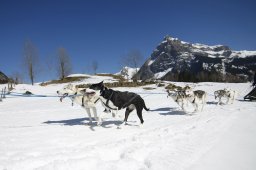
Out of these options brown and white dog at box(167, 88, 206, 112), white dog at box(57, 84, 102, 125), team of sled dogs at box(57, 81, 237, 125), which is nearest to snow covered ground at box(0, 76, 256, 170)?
team of sled dogs at box(57, 81, 237, 125)

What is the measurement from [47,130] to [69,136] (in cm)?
165

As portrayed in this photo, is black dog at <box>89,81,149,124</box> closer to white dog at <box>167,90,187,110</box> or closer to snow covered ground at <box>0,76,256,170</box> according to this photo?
snow covered ground at <box>0,76,256,170</box>

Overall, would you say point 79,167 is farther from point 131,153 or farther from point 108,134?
point 108,134

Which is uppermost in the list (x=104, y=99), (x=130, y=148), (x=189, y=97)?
(x=104, y=99)

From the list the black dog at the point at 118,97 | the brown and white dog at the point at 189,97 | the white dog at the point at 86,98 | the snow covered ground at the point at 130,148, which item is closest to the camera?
the snow covered ground at the point at 130,148

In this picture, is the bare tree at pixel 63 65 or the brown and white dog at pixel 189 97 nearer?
the brown and white dog at pixel 189 97

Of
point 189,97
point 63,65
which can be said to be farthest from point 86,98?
point 63,65

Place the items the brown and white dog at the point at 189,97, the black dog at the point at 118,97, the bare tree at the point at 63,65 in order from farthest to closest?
the bare tree at the point at 63,65 → the brown and white dog at the point at 189,97 → the black dog at the point at 118,97

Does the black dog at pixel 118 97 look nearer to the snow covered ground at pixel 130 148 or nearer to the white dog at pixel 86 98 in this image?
the white dog at pixel 86 98

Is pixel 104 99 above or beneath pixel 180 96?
above

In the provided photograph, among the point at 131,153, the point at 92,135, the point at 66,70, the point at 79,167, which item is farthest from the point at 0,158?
the point at 66,70

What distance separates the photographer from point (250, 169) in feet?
18.2

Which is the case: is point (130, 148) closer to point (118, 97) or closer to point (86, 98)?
point (118, 97)

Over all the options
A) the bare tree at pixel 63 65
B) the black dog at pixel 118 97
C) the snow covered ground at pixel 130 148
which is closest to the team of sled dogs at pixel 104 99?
the black dog at pixel 118 97
